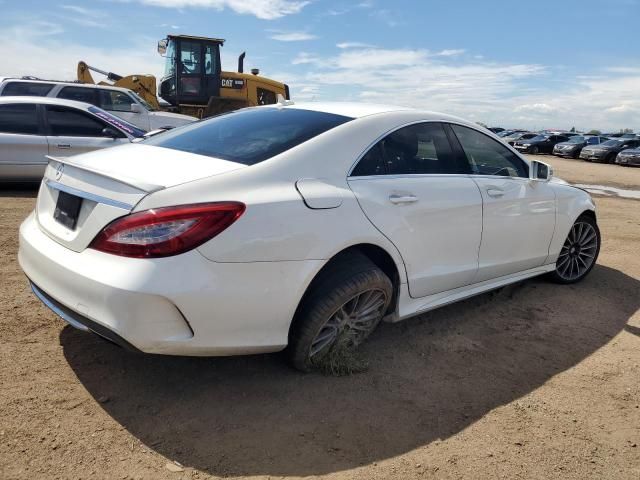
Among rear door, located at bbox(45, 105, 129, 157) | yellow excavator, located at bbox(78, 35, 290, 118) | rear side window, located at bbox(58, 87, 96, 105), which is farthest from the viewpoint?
yellow excavator, located at bbox(78, 35, 290, 118)

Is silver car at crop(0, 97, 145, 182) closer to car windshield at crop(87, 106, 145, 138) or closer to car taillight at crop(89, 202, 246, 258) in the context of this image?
car windshield at crop(87, 106, 145, 138)

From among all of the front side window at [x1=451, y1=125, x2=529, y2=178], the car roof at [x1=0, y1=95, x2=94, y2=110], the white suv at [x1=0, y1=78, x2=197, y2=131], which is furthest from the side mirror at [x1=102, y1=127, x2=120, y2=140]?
the front side window at [x1=451, y1=125, x2=529, y2=178]

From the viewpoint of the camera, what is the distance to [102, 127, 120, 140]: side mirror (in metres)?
8.04

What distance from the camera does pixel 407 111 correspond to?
11.3 feet

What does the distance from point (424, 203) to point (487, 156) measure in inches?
40.9

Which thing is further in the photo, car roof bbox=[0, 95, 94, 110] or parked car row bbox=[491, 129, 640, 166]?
parked car row bbox=[491, 129, 640, 166]

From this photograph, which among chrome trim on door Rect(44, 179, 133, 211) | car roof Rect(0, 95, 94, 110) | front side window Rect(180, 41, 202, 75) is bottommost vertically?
chrome trim on door Rect(44, 179, 133, 211)

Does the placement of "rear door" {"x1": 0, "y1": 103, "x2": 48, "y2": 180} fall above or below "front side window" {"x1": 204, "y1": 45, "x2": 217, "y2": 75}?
below

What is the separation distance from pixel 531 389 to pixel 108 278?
234cm

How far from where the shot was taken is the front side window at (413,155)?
3.08m

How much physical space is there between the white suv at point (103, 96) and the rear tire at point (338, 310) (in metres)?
9.19

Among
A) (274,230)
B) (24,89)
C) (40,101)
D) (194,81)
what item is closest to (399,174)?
(274,230)

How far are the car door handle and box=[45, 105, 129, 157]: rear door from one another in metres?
6.14

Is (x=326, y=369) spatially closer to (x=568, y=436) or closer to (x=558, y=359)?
(x=568, y=436)
